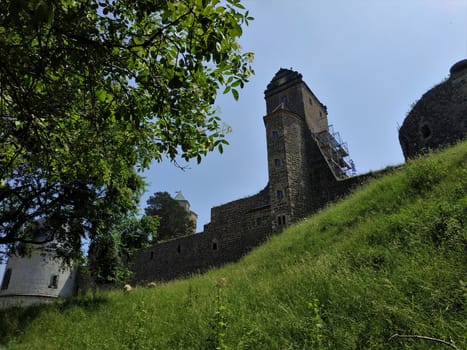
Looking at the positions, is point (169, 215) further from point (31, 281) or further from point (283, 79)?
point (283, 79)

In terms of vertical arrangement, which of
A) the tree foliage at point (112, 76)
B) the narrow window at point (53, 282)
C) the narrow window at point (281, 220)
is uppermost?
the narrow window at point (281, 220)

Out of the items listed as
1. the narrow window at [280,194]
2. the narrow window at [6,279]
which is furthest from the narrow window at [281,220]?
the narrow window at [6,279]

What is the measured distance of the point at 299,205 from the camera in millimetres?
19547

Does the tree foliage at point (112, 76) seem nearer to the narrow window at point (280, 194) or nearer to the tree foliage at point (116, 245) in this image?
→ the tree foliage at point (116, 245)

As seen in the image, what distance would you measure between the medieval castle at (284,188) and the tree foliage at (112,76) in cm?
1452

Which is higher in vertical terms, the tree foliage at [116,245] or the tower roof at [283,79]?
the tower roof at [283,79]

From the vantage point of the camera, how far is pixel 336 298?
541cm

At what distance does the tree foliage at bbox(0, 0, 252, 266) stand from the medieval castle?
1452cm

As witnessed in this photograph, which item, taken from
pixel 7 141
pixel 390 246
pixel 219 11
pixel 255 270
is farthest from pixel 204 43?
pixel 255 270

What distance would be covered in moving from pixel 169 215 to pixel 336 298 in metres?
34.1

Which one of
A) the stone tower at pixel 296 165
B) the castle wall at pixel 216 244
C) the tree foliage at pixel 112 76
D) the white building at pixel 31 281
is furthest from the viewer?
the white building at pixel 31 281

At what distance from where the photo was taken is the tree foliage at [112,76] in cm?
335

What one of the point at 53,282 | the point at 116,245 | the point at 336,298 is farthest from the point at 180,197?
the point at 336,298

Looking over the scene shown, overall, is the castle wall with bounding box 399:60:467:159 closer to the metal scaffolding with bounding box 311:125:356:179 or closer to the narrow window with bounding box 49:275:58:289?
the metal scaffolding with bounding box 311:125:356:179
